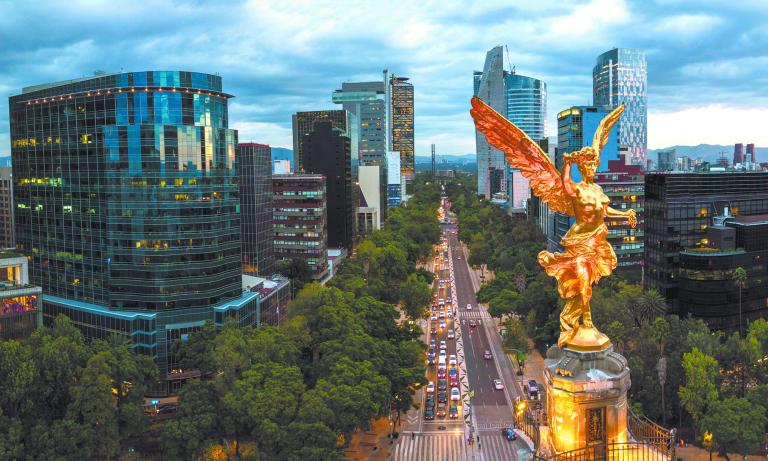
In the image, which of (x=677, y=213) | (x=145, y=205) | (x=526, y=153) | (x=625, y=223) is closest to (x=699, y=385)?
(x=677, y=213)

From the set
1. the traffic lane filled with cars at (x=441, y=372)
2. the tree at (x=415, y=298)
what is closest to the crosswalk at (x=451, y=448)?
the traffic lane filled with cars at (x=441, y=372)

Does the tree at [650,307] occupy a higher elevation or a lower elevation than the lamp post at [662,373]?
higher

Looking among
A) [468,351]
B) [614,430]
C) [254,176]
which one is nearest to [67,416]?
[614,430]

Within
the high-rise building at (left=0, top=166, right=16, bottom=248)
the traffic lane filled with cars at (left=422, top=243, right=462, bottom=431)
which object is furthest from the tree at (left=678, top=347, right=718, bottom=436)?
the high-rise building at (left=0, top=166, right=16, bottom=248)

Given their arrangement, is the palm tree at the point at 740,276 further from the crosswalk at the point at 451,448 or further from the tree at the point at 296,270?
the tree at the point at 296,270

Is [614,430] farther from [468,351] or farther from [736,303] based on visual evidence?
[468,351]

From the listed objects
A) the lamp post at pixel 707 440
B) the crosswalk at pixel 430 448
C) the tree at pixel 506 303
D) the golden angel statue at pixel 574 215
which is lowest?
the crosswalk at pixel 430 448
